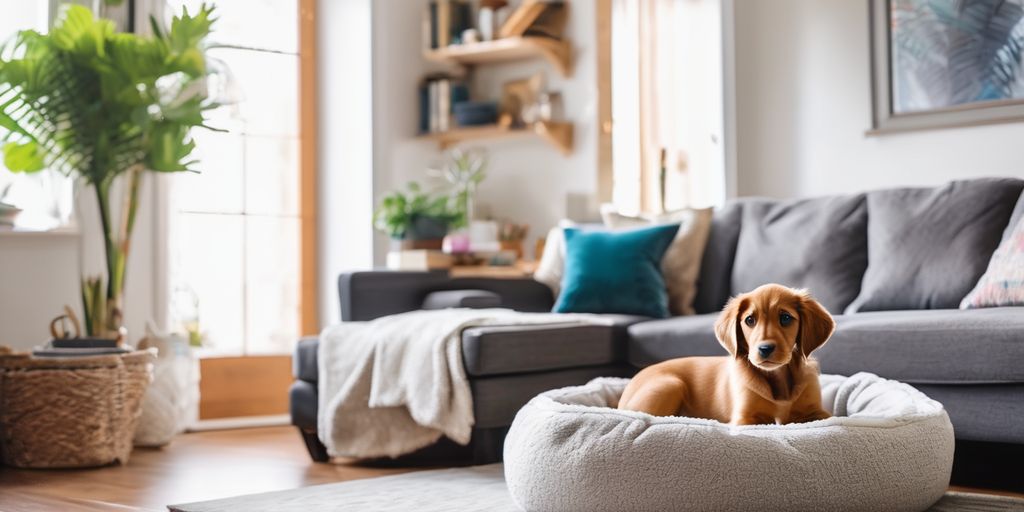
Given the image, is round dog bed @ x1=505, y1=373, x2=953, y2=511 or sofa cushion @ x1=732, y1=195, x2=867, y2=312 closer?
round dog bed @ x1=505, y1=373, x2=953, y2=511

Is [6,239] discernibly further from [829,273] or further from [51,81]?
[829,273]

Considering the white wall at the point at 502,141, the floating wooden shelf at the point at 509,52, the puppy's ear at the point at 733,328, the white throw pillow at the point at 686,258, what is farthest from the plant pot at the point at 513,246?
the puppy's ear at the point at 733,328

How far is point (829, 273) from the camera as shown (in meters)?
3.87

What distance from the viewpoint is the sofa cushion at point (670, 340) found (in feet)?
11.4

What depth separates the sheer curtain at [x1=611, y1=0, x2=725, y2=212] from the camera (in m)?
5.57

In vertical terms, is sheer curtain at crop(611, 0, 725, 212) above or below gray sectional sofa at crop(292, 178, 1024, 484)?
above

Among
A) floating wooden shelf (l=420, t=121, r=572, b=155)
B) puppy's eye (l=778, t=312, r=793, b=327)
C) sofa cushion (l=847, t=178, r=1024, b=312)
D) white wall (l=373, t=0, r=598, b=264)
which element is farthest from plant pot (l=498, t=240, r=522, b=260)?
puppy's eye (l=778, t=312, r=793, b=327)

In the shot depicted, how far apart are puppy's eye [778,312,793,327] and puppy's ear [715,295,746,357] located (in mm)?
85

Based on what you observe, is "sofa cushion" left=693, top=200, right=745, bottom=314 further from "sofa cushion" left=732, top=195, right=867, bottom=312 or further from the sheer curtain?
the sheer curtain

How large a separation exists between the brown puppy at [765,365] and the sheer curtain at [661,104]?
9.49ft

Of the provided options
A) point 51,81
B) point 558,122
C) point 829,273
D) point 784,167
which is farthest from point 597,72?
point 51,81

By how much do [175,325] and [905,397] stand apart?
11.1ft

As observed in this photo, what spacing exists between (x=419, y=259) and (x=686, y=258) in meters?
1.47

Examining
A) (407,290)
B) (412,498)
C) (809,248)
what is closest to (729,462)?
(412,498)
